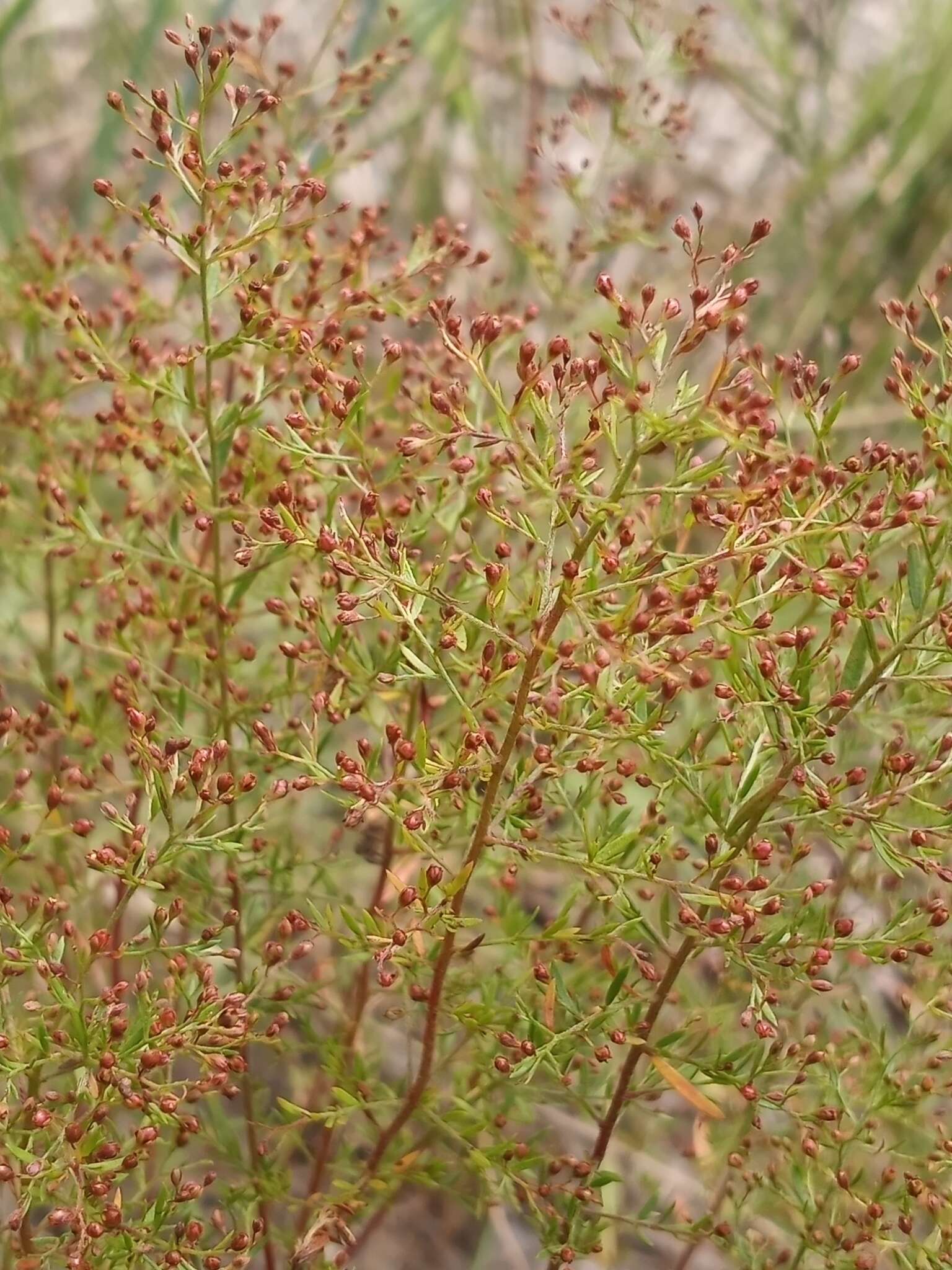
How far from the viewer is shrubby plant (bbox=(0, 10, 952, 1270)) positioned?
2.16 feet

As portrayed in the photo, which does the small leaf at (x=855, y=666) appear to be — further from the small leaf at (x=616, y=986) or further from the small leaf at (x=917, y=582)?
the small leaf at (x=616, y=986)

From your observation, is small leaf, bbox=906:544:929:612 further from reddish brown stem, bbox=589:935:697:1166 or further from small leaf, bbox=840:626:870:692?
reddish brown stem, bbox=589:935:697:1166

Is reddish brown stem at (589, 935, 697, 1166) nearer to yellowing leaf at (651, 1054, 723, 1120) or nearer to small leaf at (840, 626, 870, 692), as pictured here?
yellowing leaf at (651, 1054, 723, 1120)

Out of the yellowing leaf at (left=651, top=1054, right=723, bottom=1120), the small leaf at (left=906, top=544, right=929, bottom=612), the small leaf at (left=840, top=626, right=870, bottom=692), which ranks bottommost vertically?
the yellowing leaf at (left=651, top=1054, right=723, bottom=1120)

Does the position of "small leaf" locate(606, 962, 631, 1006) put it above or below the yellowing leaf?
above

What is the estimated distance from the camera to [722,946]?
0.72 m

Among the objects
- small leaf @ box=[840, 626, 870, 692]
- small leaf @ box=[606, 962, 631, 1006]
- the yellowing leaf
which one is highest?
small leaf @ box=[840, 626, 870, 692]

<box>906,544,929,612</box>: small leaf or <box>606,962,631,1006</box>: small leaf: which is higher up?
<box>906,544,929,612</box>: small leaf

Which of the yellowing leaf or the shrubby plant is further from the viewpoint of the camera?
the yellowing leaf

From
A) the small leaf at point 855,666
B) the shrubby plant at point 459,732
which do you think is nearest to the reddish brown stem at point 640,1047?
the shrubby plant at point 459,732

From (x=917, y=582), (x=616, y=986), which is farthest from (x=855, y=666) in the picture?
(x=616, y=986)

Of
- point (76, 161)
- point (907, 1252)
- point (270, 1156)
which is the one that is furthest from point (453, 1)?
point (907, 1252)

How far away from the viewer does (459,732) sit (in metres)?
0.93

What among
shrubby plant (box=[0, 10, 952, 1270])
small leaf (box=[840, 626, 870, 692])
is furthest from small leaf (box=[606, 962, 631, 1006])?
small leaf (box=[840, 626, 870, 692])
